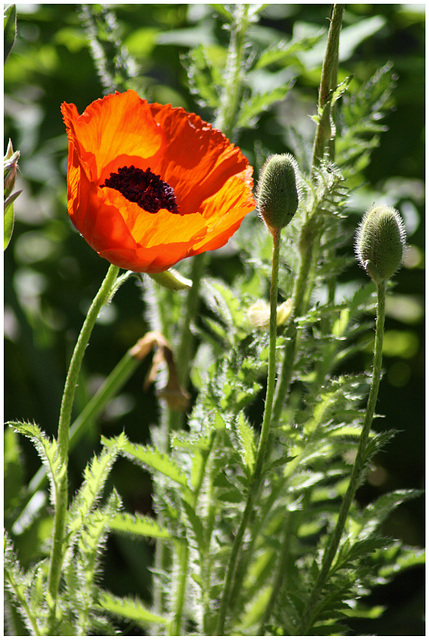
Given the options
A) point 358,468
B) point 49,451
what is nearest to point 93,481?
point 49,451

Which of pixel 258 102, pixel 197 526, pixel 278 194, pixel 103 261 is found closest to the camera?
pixel 278 194

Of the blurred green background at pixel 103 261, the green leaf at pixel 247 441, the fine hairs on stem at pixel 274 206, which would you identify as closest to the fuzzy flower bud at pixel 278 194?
the fine hairs on stem at pixel 274 206

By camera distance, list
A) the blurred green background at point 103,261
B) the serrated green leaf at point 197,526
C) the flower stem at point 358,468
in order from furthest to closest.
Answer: the blurred green background at point 103,261 → the serrated green leaf at point 197,526 → the flower stem at point 358,468

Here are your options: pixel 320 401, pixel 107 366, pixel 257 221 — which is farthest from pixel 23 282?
pixel 320 401

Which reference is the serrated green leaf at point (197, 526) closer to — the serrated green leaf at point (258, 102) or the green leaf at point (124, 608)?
the green leaf at point (124, 608)

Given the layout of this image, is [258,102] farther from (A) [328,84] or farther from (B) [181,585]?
(B) [181,585]

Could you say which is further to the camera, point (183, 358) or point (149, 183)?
point (183, 358)

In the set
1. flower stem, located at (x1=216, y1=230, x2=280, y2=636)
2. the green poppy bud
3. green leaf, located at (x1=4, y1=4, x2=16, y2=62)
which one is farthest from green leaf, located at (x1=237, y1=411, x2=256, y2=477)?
green leaf, located at (x1=4, y1=4, x2=16, y2=62)
